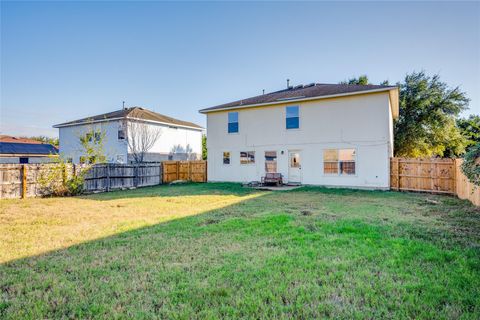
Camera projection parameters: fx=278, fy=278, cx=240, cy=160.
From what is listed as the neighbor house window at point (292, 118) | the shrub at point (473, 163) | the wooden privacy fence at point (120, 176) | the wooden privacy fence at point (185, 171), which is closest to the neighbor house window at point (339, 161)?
the neighbor house window at point (292, 118)

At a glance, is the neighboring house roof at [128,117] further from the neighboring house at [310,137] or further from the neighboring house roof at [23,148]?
the neighboring house at [310,137]

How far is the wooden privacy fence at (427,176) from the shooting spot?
1219 cm

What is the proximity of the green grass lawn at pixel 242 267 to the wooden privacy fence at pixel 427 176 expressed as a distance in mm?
6157

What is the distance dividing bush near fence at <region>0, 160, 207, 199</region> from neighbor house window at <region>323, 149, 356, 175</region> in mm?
8487

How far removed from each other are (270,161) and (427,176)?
8082mm

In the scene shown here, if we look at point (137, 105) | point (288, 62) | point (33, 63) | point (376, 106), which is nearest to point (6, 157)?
point (137, 105)

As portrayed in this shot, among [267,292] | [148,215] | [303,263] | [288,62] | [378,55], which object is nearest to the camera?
[267,292]

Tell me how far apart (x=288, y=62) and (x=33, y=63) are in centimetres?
1500

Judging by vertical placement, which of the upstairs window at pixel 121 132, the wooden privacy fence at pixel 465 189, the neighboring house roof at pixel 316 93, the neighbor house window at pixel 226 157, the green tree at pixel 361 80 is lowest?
the wooden privacy fence at pixel 465 189

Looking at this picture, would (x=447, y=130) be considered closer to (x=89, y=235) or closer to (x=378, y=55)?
(x=378, y=55)

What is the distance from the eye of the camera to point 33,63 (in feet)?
52.0

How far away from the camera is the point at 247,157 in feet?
58.7

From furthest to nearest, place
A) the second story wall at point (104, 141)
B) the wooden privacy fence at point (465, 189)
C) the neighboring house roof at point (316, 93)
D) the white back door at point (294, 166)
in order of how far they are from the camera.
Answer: the second story wall at point (104, 141)
the white back door at point (294, 166)
the neighboring house roof at point (316, 93)
the wooden privacy fence at point (465, 189)

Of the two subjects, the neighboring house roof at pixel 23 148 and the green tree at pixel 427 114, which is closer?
the green tree at pixel 427 114
